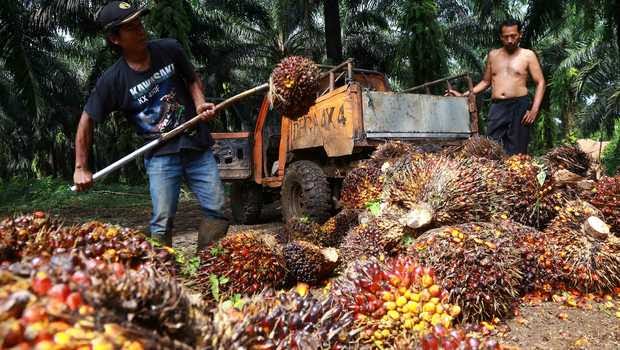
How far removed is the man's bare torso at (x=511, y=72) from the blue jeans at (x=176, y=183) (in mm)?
3986

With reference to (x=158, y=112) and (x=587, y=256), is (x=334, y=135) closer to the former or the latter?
(x=158, y=112)

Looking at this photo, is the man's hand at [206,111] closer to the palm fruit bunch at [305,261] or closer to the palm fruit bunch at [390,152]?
the palm fruit bunch at [305,261]

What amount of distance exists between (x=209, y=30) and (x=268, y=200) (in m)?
16.1

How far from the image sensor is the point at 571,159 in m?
4.52

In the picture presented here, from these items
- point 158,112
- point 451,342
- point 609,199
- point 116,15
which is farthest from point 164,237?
point 609,199

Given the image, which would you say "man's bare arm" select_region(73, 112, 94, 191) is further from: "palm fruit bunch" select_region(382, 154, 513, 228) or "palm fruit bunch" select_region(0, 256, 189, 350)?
"palm fruit bunch" select_region(0, 256, 189, 350)

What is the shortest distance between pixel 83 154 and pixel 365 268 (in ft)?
7.38

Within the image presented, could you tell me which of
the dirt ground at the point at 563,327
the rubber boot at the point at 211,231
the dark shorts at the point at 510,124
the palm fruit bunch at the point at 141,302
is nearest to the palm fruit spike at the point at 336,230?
the rubber boot at the point at 211,231

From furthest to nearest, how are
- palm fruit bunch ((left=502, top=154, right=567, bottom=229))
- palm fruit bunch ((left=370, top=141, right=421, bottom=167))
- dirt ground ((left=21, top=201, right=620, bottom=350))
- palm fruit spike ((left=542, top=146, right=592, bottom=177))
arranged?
palm fruit bunch ((left=370, top=141, right=421, bottom=167))
palm fruit spike ((left=542, top=146, right=592, bottom=177))
palm fruit bunch ((left=502, top=154, right=567, bottom=229))
dirt ground ((left=21, top=201, right=620, bottom=350))

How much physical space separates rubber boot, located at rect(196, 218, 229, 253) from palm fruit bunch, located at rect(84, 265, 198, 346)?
7.90 feet

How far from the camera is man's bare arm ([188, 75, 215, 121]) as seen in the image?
3621mm

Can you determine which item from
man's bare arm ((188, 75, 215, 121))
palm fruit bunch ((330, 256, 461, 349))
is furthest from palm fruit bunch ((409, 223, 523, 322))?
man's bare arm ((188, 75, 215, 121))

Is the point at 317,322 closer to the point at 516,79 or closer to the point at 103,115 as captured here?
the point at 103,115

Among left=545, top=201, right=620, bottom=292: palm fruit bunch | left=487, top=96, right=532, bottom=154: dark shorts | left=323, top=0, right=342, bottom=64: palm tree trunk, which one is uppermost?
left=323, top=0, right=342, bottom=64: palm tree trunk
